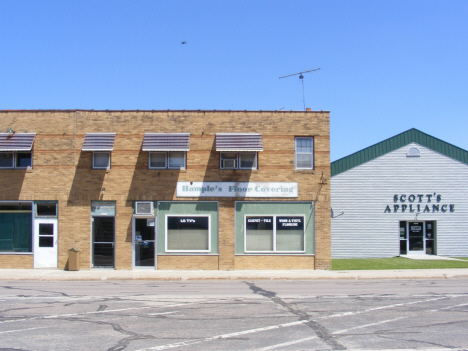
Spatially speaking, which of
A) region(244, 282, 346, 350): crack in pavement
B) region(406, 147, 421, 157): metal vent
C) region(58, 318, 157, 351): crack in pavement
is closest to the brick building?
region(244, 282, 346, 350): crack in pavement

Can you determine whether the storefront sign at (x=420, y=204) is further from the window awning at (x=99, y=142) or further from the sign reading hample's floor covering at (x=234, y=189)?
the window awning at (x=99, y=142)

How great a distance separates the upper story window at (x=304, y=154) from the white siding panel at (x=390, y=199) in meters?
7.88

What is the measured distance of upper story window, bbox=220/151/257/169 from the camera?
22.3 meters

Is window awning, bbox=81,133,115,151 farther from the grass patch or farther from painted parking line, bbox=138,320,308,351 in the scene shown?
painted parking line, bbox=138,320,308,351

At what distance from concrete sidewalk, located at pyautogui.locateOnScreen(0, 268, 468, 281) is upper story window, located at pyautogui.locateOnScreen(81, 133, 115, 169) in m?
4.50

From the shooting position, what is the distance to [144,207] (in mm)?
22000

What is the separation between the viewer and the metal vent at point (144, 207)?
72.0 feet

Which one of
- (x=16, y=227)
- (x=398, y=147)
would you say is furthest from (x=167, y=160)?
(x=398, y=147)

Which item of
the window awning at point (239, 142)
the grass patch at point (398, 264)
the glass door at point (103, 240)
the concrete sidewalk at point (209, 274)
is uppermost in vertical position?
the window awning at point (239, 142)

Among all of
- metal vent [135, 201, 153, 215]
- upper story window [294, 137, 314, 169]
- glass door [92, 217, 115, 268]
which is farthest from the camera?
upper story window [294, 137, 314, 169]

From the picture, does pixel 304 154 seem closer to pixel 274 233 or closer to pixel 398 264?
pixel 274 233

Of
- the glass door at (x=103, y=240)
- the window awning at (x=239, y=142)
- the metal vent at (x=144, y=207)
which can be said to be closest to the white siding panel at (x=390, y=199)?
the window awning at (x=239, y=142)

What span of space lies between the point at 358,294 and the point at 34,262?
1393 centimetres

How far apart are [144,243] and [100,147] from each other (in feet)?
14.5
